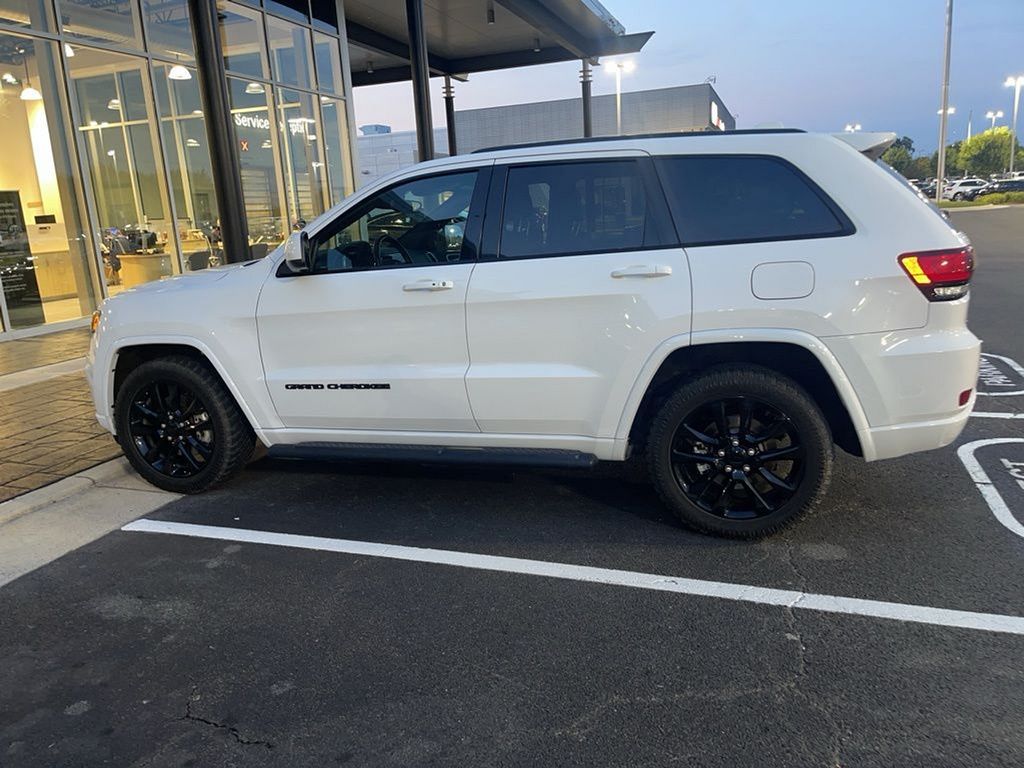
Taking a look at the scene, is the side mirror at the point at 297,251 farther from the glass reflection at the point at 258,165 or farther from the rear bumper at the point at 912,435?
the glass reflection at the point at 258,165

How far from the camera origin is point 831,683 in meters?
2.76

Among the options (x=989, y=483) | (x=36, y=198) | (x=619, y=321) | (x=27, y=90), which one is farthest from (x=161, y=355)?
(x=27, y=90)

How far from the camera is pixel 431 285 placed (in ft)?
13.5

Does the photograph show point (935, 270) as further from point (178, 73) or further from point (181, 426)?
point (178, 73)

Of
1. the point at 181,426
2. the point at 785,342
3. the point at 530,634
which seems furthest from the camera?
the point at 181,426

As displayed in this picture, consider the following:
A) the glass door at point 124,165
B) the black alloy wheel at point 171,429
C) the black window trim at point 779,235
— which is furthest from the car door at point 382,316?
the glass door at point 124,165

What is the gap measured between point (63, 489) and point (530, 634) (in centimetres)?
351

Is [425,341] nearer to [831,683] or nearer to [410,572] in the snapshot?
[410,572]

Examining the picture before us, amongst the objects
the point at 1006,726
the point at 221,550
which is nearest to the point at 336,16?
the point at 221,550

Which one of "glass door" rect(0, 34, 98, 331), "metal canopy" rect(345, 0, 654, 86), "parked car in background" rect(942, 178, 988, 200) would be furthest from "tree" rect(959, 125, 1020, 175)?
"glass door" rect(0, 34, 98, 331)

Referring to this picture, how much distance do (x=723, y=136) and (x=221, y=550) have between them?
346 cm

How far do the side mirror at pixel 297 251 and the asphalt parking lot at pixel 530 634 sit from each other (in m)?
1.47

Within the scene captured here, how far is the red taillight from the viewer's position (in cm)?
352

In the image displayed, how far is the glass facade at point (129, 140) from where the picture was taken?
10867 mm
